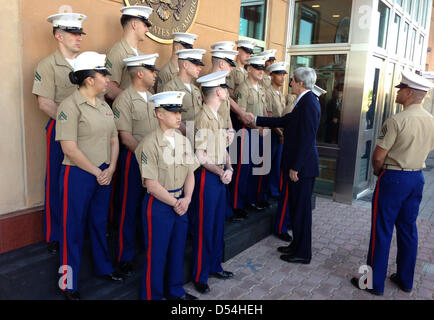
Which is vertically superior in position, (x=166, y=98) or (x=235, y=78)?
(x=235, y=78)

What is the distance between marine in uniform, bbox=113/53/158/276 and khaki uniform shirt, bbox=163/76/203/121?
39 cm

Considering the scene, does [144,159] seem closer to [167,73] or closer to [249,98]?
[167,73]

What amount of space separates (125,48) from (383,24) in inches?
203

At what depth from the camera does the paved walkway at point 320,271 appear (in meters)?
3.15

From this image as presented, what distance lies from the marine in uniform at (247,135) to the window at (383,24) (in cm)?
341

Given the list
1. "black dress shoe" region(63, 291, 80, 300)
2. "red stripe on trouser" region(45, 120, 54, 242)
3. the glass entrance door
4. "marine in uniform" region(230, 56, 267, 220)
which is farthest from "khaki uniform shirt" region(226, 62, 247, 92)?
"black dress shoe" region(63, 291, 80, 300)

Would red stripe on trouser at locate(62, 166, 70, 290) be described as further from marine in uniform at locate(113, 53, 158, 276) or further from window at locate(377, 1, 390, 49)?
window at locate(377, 1, 390, 49)

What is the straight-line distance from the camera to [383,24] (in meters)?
6.40

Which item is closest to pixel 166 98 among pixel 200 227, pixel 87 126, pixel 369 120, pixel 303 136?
pixel 87 126

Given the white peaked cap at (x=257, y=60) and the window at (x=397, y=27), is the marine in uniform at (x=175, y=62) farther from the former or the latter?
the window at (x=397, y=27)

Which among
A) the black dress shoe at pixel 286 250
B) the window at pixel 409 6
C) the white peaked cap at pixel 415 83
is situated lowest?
the black dress shoe at pixel 286 250

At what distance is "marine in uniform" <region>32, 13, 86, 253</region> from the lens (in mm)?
2666

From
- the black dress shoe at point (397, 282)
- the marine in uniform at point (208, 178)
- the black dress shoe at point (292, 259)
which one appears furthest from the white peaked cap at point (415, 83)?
the black dress shoe at point (292, 259)
